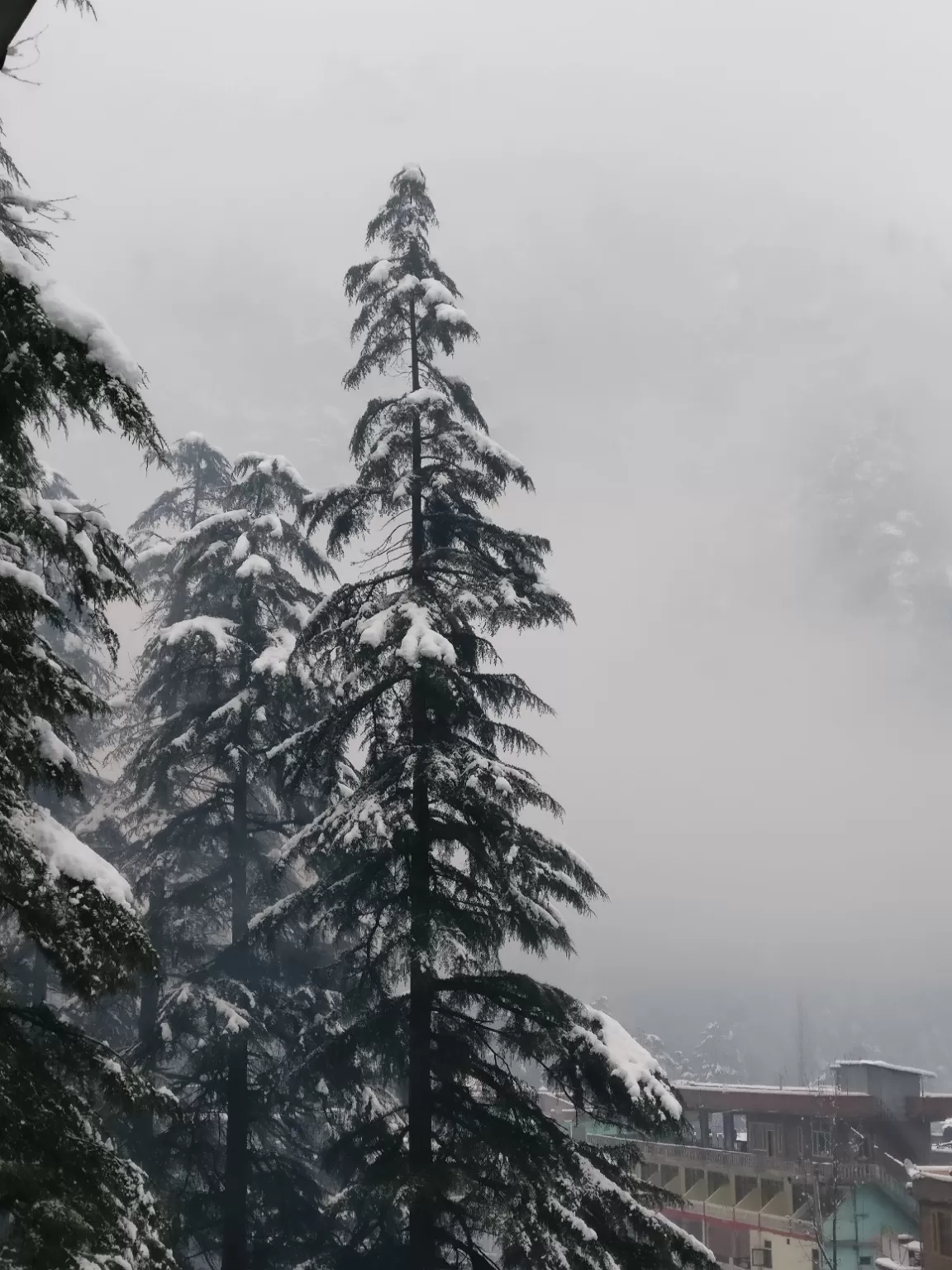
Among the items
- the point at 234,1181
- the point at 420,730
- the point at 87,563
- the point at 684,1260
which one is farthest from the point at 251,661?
the point at 87,563

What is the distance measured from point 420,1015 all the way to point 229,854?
9.14 m

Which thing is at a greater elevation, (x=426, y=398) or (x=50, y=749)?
(x=426, y=398)

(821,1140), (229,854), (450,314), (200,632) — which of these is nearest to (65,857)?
(450,314)

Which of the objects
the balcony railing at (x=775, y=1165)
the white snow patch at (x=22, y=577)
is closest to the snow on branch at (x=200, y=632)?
the white snow patch at (x=22, y=577)

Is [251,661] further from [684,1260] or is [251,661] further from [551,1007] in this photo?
[684,1260]

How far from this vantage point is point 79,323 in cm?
505

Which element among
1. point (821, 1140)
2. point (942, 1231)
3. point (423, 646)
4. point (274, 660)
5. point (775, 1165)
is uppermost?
point (274, 660)

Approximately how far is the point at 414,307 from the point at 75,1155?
1166cm

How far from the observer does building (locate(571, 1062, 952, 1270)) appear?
38938 mm

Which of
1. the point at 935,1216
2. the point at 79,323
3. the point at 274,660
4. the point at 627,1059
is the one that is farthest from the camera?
the point at 935,1216

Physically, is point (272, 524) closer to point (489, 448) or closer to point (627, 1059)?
point (489, 448)

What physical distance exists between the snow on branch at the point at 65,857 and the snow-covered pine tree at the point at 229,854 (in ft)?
35.3

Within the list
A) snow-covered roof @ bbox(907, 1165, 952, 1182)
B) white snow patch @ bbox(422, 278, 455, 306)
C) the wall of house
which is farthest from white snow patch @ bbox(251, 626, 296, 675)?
the wall of house

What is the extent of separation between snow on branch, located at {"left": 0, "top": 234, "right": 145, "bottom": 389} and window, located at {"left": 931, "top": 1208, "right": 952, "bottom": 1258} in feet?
106
